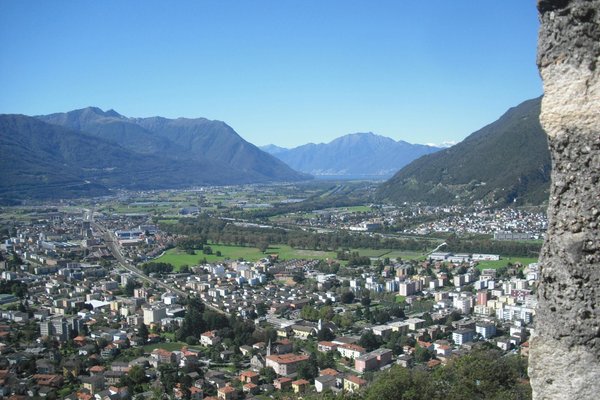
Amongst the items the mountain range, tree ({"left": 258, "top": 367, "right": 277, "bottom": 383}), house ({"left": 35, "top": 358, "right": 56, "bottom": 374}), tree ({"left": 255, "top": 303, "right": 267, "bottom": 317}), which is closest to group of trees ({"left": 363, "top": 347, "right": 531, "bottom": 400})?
tree ({"left": 258, "top": 367, "right": 277, "bottom": 383})

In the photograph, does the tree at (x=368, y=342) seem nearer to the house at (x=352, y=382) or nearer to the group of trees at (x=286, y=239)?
the house at (x=352, y=382)

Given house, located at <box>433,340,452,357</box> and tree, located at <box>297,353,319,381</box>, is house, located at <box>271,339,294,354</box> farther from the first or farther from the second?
house, located at <box>433,340,452,357</box>

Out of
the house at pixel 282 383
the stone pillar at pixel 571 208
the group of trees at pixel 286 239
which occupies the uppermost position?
the stone pillar at pixel 571 208

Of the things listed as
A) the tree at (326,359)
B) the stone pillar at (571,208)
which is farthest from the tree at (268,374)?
the stone pillar at (571,208)

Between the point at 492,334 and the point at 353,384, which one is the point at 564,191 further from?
the point at 492,334

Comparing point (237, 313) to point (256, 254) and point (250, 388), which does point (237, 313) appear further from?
point (256, 254)

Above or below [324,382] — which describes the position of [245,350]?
below

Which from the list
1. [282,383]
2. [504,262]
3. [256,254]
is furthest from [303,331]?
[256,254]
